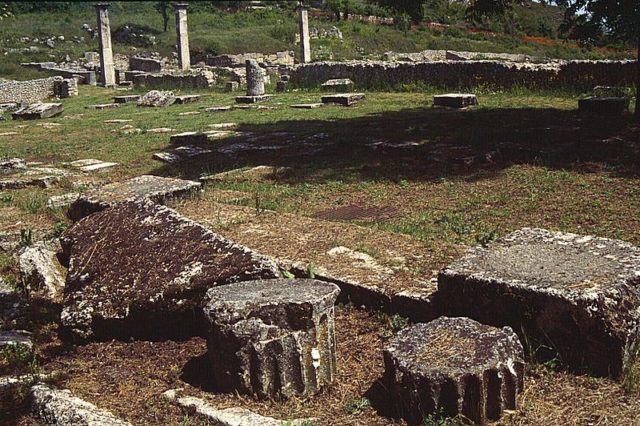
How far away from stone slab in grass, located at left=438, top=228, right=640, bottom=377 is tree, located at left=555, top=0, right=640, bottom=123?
6789 millimetres

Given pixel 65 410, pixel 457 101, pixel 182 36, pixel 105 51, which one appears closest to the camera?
pixel 65 410

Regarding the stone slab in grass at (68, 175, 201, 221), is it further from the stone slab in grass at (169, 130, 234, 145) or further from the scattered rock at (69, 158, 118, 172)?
the stone slab in grass at (169, 130, 234, 145)

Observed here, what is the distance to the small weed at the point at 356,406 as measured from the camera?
3.53 meters

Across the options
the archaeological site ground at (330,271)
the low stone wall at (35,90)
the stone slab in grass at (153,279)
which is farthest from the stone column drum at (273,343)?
the low stone wall at (35,90)

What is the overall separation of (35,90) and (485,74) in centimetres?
1646

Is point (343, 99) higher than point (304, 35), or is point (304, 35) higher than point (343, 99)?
point (304, 35)

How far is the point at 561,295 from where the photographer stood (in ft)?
12.1

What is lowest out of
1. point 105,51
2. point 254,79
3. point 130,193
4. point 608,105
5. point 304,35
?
point 130,193

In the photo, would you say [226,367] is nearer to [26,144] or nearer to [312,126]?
[312,126]

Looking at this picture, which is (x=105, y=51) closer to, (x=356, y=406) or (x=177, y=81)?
(x=177, y=81)

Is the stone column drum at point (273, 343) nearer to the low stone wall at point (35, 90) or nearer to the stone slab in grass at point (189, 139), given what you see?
the stone slab in grass at point (189, 139)

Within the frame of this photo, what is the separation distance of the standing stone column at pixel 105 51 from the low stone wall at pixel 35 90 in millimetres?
3317

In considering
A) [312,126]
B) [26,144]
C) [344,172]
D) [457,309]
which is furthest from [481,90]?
[457,309]

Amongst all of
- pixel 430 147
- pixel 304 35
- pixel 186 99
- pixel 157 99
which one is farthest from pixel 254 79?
pixel 430 147
